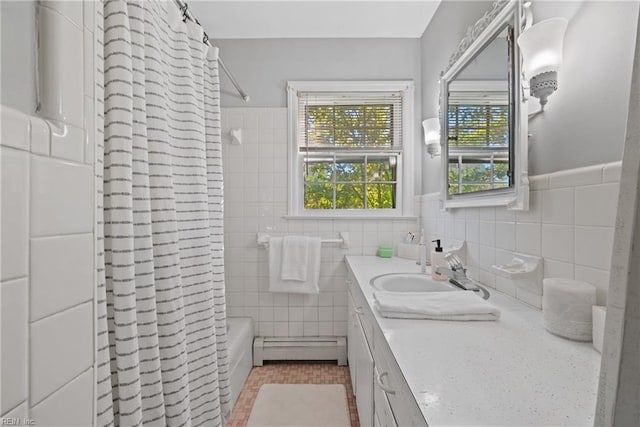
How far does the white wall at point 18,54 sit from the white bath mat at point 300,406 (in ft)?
5.82

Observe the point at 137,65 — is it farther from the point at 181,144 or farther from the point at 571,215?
the point at 571,215

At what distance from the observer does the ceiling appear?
197 cm

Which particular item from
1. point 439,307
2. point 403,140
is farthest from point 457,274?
point 403,140

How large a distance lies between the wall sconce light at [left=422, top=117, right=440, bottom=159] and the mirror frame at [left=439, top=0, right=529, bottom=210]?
33 centimetres

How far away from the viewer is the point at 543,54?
0.95 meters

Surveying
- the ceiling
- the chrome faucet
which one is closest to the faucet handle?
the chrome faucet

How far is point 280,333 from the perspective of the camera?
2291mm

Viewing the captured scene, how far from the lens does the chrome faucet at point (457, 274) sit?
129 cm

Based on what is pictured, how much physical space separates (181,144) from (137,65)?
13.1 inches

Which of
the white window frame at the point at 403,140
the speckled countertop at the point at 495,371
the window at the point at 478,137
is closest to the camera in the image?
the speckled countertop at the point at 495,371

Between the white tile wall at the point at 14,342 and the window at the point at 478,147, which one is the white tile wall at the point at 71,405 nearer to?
the white tile wall at the point at 14,342

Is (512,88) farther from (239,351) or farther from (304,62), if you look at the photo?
(239,351)

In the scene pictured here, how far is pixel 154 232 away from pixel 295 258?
1.28 metres

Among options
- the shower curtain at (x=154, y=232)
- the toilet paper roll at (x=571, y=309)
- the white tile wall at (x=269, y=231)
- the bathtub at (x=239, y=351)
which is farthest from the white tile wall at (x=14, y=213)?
the white tile wall at (x=269, y=231)
